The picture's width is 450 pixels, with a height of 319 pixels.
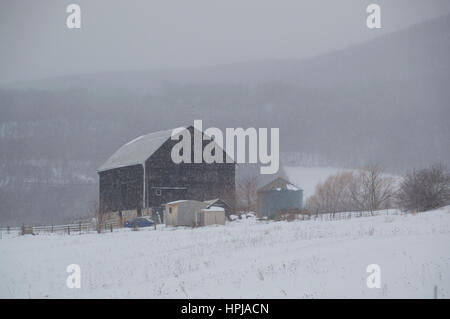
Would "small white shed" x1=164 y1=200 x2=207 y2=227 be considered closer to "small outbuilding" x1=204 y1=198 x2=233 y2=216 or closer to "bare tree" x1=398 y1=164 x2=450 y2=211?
"small outbuilding" x1=204 y1=198 x2=233 y2=216

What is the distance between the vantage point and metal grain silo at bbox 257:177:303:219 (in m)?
45.7

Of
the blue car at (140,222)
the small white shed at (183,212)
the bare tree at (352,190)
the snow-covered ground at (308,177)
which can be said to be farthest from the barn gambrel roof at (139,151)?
the snow-covered ground at (308,177)

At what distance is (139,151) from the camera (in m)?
46.4

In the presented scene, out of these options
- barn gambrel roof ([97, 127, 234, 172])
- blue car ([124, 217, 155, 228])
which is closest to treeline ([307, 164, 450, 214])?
blue car ([124, 217, 155, 228])

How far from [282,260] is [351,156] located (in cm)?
12076

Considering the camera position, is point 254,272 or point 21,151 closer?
point 254,272

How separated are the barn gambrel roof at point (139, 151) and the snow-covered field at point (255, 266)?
755 inches

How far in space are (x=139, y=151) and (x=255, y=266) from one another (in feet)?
108

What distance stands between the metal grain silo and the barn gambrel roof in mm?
10501

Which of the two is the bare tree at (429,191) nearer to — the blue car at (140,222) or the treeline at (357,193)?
the treeline at (357,193)
